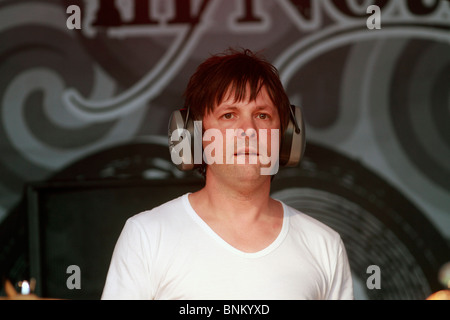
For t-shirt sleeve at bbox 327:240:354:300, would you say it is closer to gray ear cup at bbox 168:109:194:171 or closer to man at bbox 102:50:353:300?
man at bbox 102:50:353:300

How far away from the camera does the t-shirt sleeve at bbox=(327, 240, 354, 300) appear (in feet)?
4.92

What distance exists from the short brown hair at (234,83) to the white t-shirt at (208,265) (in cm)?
30

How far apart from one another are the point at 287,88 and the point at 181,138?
1328 millimetres

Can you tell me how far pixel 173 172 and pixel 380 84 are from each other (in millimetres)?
1107

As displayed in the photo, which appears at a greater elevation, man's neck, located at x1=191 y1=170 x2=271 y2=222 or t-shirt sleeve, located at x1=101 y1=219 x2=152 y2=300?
man's neck, located at x1=191 y1=170 x2=271 y2=222

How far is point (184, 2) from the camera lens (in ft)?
9.14

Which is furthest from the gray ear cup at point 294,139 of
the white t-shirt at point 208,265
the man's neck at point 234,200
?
the white t-shirt at point 208,265

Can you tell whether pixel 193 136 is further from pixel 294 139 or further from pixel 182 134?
pixel 294 139

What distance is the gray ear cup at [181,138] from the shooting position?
157 centimetres

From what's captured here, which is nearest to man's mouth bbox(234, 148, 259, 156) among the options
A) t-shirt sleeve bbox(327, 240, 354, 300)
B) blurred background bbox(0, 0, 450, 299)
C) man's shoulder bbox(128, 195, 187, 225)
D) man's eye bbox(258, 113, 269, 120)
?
man's eye bbox(258, 113, 269, 120)

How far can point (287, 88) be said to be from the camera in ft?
9.15

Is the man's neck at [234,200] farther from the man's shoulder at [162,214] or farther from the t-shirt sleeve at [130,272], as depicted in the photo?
the t-shirt sleeve at [130,272]
